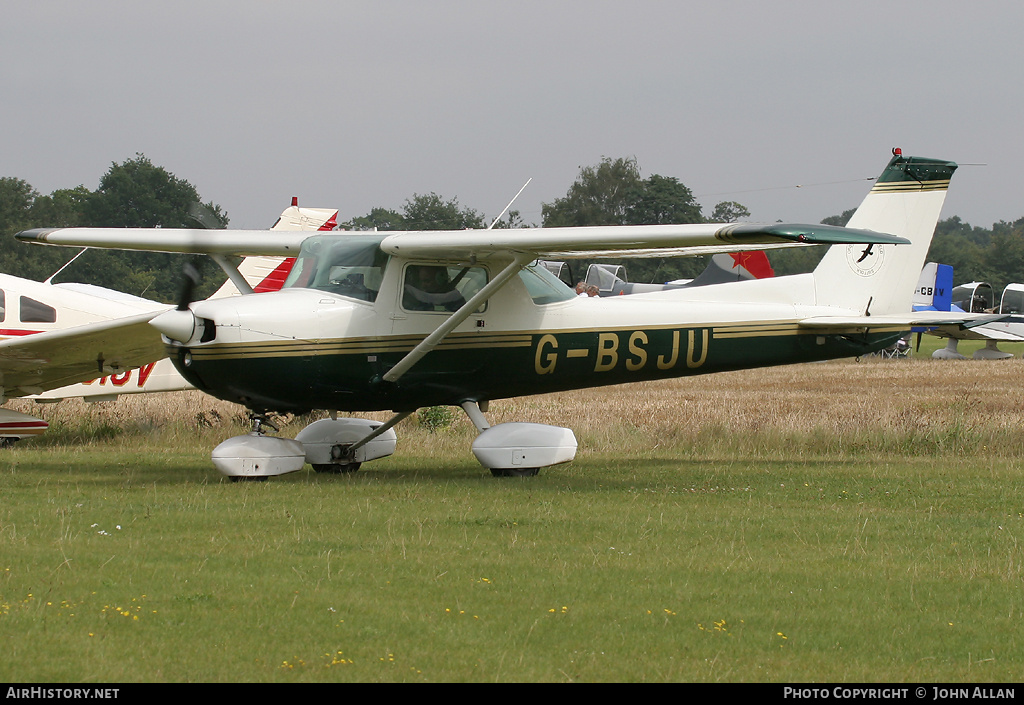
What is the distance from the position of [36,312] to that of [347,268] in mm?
6743

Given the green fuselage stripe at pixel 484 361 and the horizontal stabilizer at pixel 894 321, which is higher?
the horizontal stabilizer at pixel 894 321

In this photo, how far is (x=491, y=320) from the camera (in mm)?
11984

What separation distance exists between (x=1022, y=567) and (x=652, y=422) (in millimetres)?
10800

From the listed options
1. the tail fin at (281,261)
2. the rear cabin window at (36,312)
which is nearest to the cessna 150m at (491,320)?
the rear cabin window at (36,312)

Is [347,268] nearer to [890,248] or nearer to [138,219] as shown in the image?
[890,248]

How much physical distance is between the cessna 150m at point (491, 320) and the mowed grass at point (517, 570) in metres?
0.75

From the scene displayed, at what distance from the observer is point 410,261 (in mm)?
11484

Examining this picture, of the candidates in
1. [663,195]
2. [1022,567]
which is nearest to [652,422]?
[1022,567]

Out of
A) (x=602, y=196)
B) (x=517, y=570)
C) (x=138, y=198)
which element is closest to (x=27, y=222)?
(x=138, y=198)

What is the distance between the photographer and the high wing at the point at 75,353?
1292 centimetres

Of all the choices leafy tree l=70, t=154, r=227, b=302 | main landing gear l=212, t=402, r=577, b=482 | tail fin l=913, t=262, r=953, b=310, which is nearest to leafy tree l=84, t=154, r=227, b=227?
leafy tree l=70, t=154, r=227, b=302

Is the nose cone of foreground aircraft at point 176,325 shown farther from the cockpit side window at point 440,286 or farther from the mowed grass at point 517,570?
the cockpit side window at point 440,286

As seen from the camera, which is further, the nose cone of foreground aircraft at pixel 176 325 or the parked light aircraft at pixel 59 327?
the parked light aircraft at pixel 59 327
